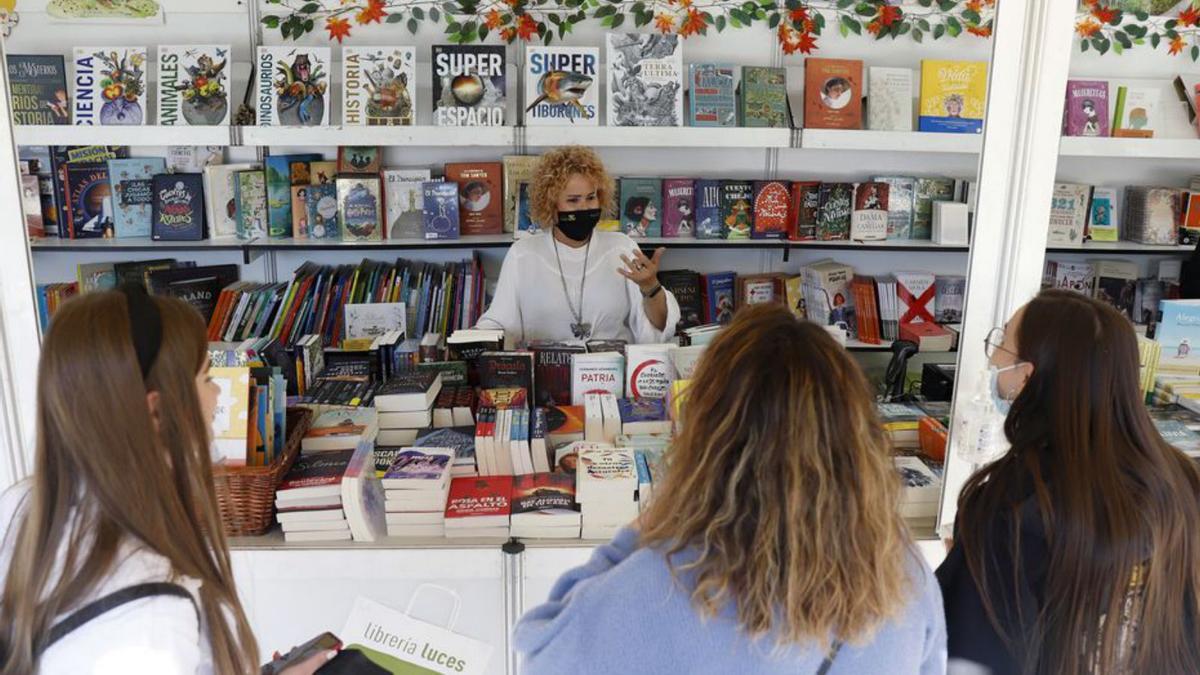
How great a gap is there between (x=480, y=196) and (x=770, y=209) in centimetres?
146

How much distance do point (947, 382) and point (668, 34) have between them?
2181 mm

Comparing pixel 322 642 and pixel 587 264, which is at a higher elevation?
pixel 587 264

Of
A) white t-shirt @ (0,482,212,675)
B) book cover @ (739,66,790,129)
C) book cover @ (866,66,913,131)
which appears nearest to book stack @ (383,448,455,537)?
white t-shirt @ (0,482,212,675)

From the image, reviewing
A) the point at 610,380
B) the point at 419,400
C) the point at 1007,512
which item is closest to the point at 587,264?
the point at 610,380

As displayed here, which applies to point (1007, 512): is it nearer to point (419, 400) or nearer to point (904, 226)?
point (419, 400)

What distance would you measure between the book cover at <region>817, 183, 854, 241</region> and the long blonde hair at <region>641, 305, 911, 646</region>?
11.4 feet

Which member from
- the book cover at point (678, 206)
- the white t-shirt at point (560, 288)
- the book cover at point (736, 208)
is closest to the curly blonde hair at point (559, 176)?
the white t-shirt at point (560, 288)

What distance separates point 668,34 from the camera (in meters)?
4.23

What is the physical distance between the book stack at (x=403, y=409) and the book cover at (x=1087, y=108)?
3.60 m

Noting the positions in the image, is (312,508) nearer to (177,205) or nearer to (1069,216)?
(177,205)

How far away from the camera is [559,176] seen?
146 inches

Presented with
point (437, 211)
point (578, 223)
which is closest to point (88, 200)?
point (437, 211)

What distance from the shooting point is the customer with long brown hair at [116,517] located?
3.67ft

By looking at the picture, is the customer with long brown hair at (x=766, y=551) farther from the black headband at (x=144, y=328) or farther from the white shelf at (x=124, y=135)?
the white shelf at (x=124, y=135)
